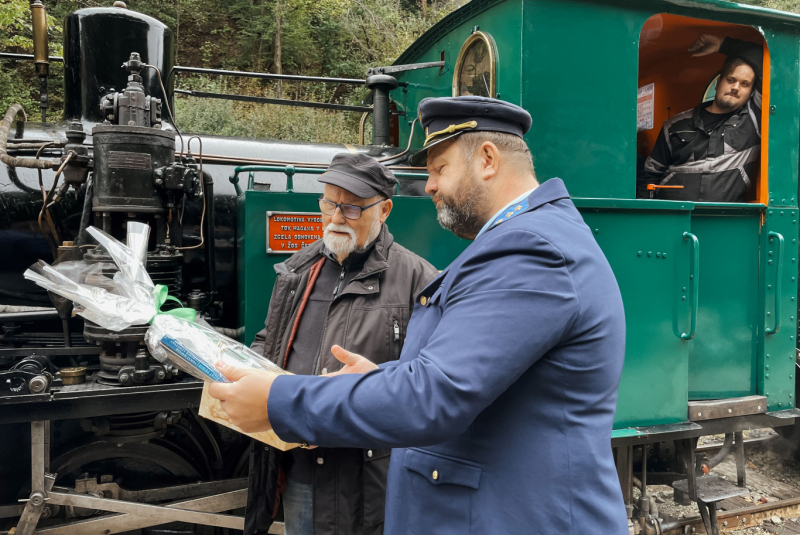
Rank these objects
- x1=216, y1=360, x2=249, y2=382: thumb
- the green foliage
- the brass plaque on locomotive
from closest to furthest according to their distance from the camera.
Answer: x1=216, y1=360, x2=249, y2=382: thumb
the brass plaque on locomotive
the green foliage

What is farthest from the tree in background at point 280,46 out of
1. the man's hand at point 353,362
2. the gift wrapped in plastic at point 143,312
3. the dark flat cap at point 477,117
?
the man's hand at point 353,362

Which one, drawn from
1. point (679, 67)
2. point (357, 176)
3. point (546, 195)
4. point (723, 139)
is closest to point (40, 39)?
point (357, 176)

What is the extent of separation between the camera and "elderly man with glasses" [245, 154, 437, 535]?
74.4 inches

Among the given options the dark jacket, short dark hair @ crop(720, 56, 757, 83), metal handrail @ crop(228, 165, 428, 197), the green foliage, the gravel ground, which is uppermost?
the green foliage

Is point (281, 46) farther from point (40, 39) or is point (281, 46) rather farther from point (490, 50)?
point (490, 50)

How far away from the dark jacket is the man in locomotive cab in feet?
6.48

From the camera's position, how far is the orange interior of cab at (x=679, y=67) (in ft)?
10.7

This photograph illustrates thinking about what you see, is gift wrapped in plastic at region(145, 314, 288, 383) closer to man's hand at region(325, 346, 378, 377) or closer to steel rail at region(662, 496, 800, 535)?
man's hand at region(325, 346, 378, 377)

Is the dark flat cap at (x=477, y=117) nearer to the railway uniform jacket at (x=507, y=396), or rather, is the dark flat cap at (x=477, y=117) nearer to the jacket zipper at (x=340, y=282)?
the railway uniform jacket at (x=507, y=396)

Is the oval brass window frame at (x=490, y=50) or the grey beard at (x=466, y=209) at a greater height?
the oval brass window frame at (x=490, y=50)

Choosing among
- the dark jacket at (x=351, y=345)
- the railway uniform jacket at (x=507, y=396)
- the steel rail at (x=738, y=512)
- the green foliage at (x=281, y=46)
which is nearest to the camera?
the railway uniform jacket at (x=507, y=396)

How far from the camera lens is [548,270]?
107 cm

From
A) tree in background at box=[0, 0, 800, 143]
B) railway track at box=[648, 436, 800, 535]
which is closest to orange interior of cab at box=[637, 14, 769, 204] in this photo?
railway track at box=[648, 436, 800, 535]

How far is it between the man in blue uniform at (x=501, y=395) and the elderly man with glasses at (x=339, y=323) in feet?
2.13
